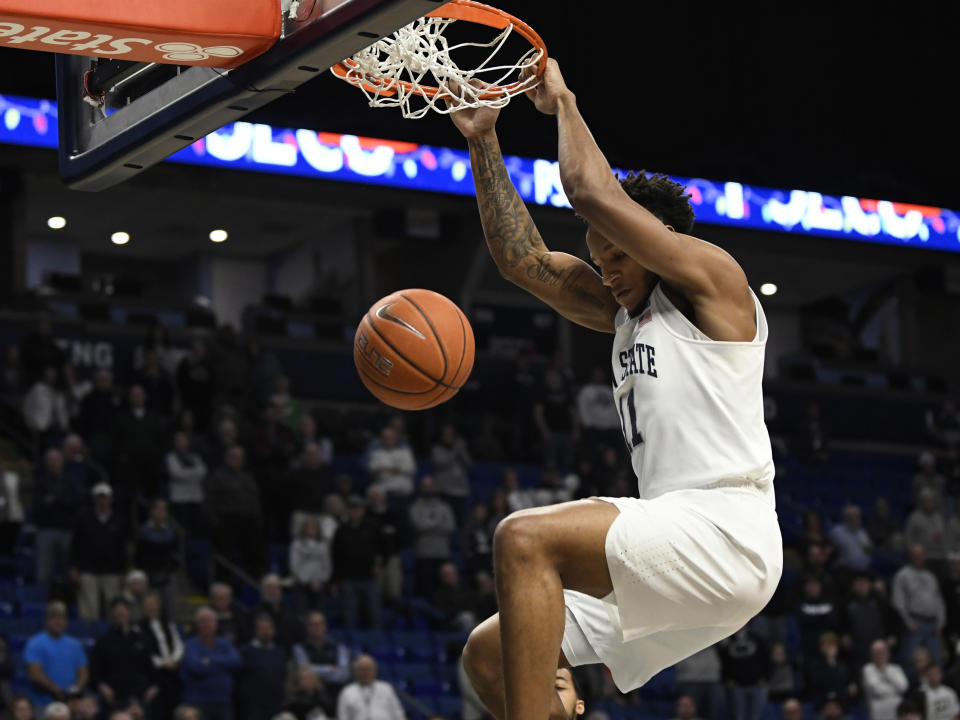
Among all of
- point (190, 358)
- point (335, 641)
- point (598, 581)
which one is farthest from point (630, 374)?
point (190, 358)

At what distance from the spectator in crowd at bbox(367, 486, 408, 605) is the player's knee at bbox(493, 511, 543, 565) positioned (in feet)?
33.9

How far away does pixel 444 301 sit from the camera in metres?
5.41

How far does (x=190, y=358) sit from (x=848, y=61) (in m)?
10.6

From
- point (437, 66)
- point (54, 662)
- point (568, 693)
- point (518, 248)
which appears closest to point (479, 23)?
point (437, 66)

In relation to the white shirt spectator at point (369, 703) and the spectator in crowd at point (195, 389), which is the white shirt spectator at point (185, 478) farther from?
the white shirt spectator at point (369, 703)

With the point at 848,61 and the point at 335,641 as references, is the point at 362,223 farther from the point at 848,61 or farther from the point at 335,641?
the point at 335,641

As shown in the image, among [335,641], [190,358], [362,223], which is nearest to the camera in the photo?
[335,641]

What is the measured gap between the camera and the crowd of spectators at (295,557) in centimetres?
1193

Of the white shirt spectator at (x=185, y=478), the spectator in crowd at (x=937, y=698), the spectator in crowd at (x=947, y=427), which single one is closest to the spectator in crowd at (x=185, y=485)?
the white shirt spectator at (x=185, y=478)

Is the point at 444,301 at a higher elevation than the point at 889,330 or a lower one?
lower

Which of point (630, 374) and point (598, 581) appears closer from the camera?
point (598, 581)

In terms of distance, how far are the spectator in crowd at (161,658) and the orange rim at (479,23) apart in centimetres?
768

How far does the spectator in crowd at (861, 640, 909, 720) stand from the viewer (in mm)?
14305

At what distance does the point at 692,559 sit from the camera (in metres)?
4.02
